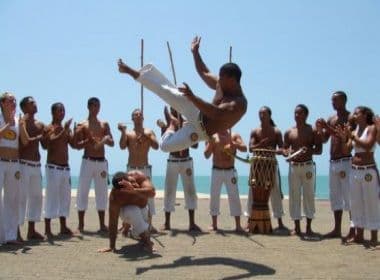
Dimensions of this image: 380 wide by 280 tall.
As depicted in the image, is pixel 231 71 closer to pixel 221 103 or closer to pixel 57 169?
pixel 221 103

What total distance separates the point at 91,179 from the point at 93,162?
371 millimetres

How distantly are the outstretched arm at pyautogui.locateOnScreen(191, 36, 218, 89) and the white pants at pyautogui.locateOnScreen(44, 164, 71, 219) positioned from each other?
345 cm

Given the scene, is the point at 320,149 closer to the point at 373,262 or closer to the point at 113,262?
the point at 373,262

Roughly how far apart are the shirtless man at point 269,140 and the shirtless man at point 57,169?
3824 mm

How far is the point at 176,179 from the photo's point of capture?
10.9 m

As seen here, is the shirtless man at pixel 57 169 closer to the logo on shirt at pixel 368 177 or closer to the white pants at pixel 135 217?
the white pants at pixel 135 217

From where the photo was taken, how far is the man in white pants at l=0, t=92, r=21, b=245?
8633 mm

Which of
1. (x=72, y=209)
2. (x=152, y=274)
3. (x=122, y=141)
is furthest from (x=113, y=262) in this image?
(x=72, y=209)

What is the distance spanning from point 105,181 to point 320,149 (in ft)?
14.8

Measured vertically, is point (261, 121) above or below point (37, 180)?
above

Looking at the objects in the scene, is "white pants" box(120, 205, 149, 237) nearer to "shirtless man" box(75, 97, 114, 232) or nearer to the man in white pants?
the man in white pants

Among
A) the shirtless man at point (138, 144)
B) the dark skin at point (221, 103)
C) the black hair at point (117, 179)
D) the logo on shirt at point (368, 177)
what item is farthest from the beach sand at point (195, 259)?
the dark skin at point (221, 103)

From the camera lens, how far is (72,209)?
15562 millimetres

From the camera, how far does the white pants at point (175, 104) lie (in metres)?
7.71
